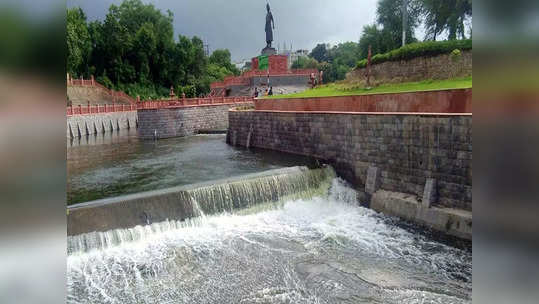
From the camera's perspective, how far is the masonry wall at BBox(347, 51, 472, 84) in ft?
55.1

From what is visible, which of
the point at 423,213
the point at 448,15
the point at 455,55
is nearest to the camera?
the point at 423,213

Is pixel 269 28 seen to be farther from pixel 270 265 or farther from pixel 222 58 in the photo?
pixel 270 265

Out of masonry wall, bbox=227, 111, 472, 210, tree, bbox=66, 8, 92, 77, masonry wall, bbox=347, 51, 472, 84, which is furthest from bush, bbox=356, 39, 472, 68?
tree, bbox=66, 8, 92, 77

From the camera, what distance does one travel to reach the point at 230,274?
254 inches

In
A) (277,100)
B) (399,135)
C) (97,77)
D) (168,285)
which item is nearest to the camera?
(168,285)

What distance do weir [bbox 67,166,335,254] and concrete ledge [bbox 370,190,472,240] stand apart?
169cm

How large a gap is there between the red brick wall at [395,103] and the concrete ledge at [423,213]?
8.35 ft

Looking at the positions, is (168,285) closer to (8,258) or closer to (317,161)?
(8,258)

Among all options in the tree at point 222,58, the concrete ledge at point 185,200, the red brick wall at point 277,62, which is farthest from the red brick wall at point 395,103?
the tree at point 222,58

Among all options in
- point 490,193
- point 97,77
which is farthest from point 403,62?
point 97,77

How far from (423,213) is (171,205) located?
549 centimetres

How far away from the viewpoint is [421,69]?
725 inches

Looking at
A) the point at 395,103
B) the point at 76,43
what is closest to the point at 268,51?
the point at 76,43

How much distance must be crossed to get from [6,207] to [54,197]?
99 mm
